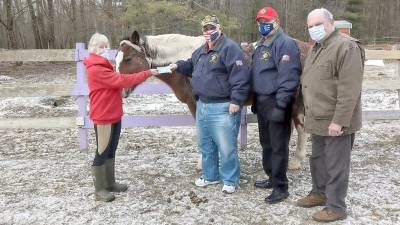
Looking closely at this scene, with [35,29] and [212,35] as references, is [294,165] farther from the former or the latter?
[35,29]

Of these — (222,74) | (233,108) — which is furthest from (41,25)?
(233,108)

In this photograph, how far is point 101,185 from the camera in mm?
4172

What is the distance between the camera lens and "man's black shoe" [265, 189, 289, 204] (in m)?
4.04

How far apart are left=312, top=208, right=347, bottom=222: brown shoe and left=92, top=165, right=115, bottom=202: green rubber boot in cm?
202

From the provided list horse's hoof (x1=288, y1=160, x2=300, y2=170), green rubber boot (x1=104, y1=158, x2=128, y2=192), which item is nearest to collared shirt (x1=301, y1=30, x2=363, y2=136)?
horse's hoof (x1=288, y1=160, x2=300, y2=170)

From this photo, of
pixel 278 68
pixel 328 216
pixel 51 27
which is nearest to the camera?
pixel 328 216

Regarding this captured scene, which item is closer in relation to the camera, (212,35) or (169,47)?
(212,35)

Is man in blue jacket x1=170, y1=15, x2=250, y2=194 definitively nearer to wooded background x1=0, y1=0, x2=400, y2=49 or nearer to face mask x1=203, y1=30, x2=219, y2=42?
face mask x1=203, y1=30, x2=219, y2=42

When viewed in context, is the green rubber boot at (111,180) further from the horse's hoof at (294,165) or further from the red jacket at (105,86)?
the horse's hoof at (294,165)

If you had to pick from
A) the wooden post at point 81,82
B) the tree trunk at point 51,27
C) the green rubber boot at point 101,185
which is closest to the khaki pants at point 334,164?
the green rubber boot at point 101,185

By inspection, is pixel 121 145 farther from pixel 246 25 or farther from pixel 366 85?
pixel 246 25

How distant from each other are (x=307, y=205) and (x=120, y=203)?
6.05ft

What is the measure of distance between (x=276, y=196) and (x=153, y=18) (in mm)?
15854

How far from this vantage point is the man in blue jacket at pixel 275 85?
146 inches
